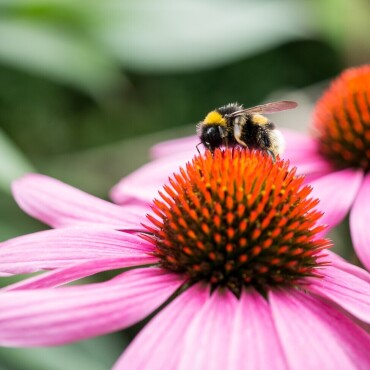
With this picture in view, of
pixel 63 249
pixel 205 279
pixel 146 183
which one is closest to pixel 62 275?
pixel 63 249

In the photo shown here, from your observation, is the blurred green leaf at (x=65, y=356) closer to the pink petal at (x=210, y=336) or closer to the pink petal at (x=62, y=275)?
the pink petal at (x=62, y=275)

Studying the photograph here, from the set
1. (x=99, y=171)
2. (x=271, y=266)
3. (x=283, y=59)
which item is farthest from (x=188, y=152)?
(x=283, y=59)

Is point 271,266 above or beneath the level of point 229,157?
beneath

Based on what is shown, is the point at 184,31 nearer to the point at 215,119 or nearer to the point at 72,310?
the point at 215,119

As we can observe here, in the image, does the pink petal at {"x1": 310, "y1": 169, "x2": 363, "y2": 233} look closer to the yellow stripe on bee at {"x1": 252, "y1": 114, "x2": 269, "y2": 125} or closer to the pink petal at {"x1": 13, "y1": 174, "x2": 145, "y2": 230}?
the yellow stripe on bee at {"x1": 252, "y1": 114, "x2": 269, "y2": 125}

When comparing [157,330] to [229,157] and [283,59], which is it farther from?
[283,59]

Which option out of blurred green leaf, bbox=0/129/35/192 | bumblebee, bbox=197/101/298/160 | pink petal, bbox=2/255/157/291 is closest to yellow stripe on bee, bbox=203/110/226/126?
bumblebee, bbox=197/101/298/160

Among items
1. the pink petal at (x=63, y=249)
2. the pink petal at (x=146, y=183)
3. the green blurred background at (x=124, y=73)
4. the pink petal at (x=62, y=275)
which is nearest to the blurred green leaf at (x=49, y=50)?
the green blurred background at (x=124, y=73)
